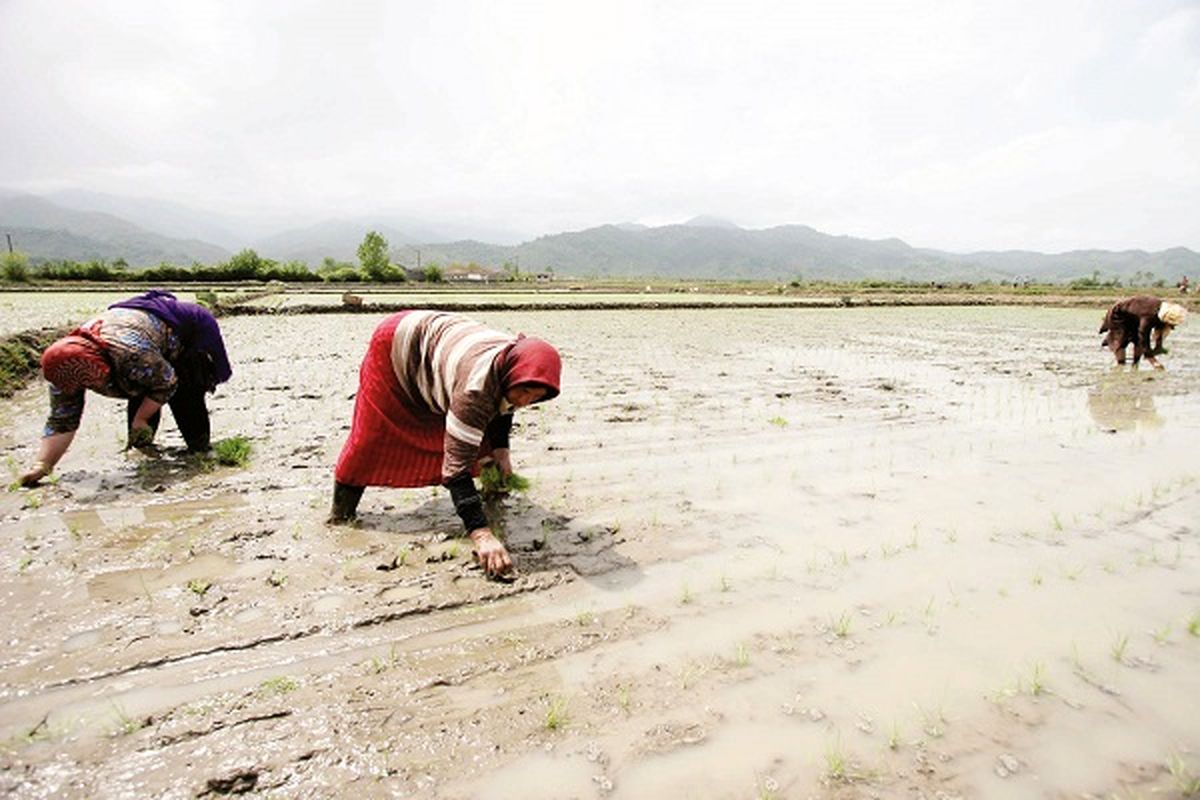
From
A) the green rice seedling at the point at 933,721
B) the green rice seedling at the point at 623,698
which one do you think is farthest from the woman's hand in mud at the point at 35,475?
the green rice seedling at the point at 933,721

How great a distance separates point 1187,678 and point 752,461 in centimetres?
281

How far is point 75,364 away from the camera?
3.84 meters

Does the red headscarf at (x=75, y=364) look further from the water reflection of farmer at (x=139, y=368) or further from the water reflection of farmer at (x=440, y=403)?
the water reflection of farmer at (x=440, y=403)

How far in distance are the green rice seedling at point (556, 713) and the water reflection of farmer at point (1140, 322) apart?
36.6ft

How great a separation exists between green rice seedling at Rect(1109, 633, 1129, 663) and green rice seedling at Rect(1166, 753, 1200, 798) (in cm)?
54

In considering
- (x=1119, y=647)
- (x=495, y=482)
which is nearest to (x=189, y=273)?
(x=495, y=482)

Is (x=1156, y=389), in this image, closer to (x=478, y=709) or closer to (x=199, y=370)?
(x=478, y=709)

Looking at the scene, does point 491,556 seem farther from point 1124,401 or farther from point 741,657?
point 1124,401

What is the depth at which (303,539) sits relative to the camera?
3363 millimetres

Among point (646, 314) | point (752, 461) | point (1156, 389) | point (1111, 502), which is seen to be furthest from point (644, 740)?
point (646, 314)

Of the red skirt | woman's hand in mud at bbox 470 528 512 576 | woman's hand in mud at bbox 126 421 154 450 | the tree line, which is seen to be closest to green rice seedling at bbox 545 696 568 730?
woman's hand in mud at bbox 470 528 512 576

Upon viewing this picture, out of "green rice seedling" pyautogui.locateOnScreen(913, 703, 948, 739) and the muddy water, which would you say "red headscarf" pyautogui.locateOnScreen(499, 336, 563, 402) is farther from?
"green rice seedling" pyautogui.locateOnScreen(913, 703, 948, 739)

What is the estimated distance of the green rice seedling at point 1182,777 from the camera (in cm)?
183

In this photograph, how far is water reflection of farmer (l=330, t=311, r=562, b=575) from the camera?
113 inches
